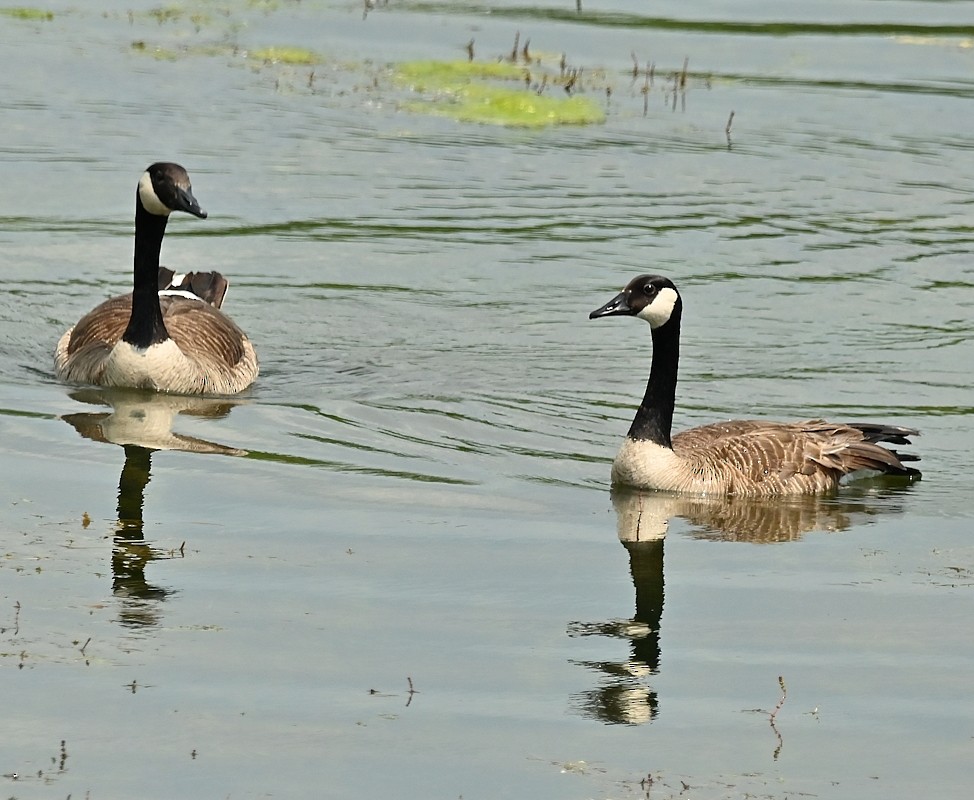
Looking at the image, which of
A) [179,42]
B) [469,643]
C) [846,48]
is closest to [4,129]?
[179,42]

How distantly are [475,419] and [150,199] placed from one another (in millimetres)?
3010

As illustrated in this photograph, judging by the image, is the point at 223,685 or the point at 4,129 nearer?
the point at 223,685

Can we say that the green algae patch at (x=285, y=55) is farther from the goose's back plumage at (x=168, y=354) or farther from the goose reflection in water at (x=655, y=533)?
the goose reflection in water at (x=655, y=533)

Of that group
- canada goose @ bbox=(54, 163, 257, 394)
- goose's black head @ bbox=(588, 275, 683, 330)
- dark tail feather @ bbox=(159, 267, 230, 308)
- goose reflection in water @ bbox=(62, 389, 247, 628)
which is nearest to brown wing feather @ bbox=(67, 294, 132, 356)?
canada goose @ bbox=(54, 163, 257, 394)

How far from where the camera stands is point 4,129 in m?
21.9

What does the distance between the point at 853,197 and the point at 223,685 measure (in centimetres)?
1400

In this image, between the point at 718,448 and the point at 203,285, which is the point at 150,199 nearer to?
the point at 203,285

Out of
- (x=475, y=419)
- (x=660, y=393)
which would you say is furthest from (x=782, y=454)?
(x=475, y=419)

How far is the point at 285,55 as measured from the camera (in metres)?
25.7

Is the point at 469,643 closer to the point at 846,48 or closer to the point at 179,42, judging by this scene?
the point at 179,42

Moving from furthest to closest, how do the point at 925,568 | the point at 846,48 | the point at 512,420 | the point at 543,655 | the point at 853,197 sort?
1. the point at 846,48
2. the point at 853,197
3. the point at 512,420
4. the point at 925,568
5. the point at 543,655

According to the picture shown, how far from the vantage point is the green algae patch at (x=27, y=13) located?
89.9 feet

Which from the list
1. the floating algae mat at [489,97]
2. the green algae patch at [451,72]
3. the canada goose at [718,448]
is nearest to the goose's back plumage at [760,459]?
the canada goose at [718,448]

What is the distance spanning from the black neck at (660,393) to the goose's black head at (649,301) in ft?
0.37
